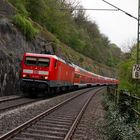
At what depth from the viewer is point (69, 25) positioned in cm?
9725

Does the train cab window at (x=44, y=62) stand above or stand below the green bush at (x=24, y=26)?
below

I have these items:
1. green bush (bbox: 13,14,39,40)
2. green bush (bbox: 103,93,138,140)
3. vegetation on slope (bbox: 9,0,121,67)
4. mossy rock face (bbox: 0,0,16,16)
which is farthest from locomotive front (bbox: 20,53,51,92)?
green bush (bbox: 103,93,138,140)

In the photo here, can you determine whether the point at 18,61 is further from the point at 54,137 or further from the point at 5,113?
the point at 54,137

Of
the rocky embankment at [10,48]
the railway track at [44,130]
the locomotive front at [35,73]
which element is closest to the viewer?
the railway track at [44,130]

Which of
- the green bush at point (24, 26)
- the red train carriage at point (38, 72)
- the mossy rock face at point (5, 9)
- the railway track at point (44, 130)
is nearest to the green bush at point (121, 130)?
the railway track at point (44, 130)

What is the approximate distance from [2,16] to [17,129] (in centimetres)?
2425

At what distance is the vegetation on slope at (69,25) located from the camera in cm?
6147

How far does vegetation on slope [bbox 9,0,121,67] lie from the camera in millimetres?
61469

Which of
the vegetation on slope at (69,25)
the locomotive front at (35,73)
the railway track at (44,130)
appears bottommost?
the railway track at (44,130)

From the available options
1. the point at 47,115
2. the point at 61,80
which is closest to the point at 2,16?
the point at 61,80

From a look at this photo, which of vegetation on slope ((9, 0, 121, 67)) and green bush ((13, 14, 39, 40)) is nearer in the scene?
green bush ((13, 14, 39, 40))

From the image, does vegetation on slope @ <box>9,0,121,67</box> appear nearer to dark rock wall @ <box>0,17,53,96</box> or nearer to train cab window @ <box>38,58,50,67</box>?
train cab window @ <box>38,58,50,67</box>

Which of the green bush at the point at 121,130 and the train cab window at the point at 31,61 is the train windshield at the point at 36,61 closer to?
the train cab window at the point at 31,61

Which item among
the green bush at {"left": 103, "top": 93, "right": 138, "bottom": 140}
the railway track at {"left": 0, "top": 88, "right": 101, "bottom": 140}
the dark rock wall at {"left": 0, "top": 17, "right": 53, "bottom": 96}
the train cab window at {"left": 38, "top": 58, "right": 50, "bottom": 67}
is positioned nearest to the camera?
the green bush at {"left": 103, "top": 93, "right": 138, "bottom": 140}
